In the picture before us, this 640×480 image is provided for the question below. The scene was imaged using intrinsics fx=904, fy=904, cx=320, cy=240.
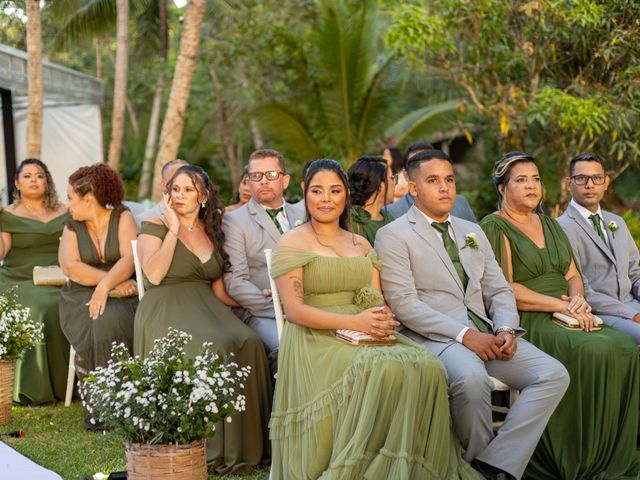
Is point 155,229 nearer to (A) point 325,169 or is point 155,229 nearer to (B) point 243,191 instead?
(A) point 325,169

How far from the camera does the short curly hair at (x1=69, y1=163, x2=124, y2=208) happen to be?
7176 mm

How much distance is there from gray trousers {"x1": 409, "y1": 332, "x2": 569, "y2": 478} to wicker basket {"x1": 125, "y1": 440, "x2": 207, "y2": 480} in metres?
1.51

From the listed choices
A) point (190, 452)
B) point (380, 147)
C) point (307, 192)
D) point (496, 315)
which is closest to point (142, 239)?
point (307, 192)

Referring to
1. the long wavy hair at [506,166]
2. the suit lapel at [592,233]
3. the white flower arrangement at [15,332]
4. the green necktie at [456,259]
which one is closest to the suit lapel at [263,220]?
the green necktie at [456,259]

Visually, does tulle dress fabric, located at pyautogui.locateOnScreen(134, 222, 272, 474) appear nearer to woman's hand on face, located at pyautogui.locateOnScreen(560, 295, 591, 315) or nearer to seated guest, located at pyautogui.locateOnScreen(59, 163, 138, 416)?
seated guest, located at pyautogui.locateOnScreen(59, 163, 138, 416)

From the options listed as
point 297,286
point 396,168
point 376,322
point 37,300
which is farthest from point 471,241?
point 37,300

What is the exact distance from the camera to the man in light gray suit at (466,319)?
16.8ft

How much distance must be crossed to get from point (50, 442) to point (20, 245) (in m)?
2.43

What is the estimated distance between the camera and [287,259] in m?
5.23

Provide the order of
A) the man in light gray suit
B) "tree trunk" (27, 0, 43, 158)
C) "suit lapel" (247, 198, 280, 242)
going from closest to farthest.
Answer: the man in light gray suit, "suit lapel" (247, 198, 280, 242), "tree trunk" (27, 0, 43, 158)

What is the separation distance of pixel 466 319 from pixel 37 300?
4225 mm

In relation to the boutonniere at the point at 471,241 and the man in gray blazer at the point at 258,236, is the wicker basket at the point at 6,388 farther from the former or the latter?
the boutonniere at the point at 471,241

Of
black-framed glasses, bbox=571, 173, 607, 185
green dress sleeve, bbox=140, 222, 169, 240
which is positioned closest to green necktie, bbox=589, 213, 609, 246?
black-framed glasses, bbox=571, 173, 607, 185

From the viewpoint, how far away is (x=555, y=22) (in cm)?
1140
